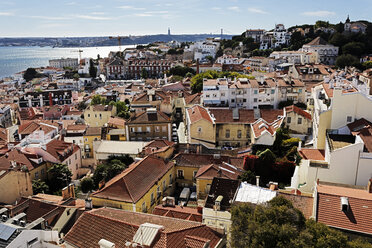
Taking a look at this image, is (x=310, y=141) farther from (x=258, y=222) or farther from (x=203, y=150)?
(x=258, y=222)

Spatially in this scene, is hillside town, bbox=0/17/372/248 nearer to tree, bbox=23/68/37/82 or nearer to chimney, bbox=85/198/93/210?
chimney, bbox=85/198/93/210

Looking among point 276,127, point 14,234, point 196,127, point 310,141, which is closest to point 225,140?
point 196,127

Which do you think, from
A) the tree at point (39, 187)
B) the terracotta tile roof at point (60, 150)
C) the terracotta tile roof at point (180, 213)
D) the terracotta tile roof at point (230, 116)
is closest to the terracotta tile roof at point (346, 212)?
the terracotta tile roof at point (180, 213)

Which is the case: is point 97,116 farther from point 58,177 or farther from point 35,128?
point 58,177

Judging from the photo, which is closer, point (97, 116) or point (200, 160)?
point (200, 160)

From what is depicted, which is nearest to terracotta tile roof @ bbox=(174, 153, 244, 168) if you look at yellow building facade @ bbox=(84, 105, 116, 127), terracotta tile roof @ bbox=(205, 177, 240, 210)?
terracotta tile roof @ bbox=(205, 177, 240, 210)

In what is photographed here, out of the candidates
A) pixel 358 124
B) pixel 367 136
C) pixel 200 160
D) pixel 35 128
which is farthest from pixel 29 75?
pixel 367 136

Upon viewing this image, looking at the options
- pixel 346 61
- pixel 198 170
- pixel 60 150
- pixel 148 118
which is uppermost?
pixel 346 61
